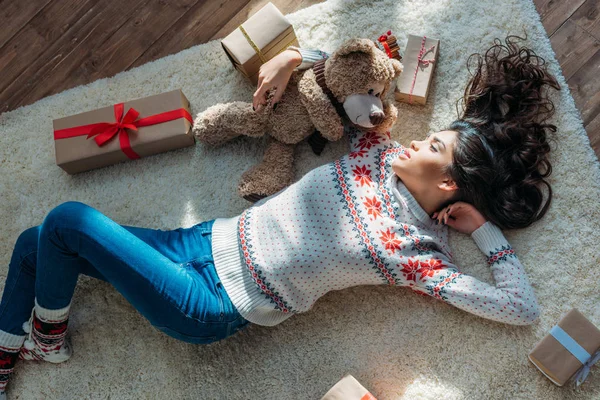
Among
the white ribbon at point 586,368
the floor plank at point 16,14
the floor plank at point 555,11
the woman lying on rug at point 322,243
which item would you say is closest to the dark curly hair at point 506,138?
the woman lying on rug at point 322,243

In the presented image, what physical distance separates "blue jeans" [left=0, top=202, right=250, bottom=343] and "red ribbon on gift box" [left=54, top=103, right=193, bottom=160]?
10.2 inches

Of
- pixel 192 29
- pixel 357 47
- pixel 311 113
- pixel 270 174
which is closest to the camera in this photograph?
pixel 357 47

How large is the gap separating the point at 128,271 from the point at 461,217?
0.85 meters

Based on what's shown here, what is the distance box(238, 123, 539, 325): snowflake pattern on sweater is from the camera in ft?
4.00

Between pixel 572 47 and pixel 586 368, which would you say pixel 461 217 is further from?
pixel 572 47

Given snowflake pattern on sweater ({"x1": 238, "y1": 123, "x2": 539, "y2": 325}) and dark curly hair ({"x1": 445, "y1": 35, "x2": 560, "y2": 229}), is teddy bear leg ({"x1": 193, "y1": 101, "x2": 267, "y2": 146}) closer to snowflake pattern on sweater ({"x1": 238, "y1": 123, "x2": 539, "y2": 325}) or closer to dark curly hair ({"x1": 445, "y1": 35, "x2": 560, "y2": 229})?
snowflake pattern on sweater ({"x1": 238, "y1": 123, "x2": 539, "y2": 325})

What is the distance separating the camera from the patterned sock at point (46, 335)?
4.18ft

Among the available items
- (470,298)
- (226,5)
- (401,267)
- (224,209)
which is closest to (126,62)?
(226,5)

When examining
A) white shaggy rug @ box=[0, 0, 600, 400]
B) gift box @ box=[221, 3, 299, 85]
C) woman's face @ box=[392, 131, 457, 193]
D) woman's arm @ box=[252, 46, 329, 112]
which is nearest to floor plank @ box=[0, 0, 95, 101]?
white shaggy rug @ box=[0, 0, 600, 400]

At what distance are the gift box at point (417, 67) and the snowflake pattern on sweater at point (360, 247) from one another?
0.75 ft

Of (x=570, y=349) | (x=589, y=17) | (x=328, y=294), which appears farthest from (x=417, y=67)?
(x=570, y=349)

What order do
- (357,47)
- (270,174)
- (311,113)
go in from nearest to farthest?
(357,47)
(311,113)
(270,174)

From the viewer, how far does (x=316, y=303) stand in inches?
55.3

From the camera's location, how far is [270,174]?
4.54ft
